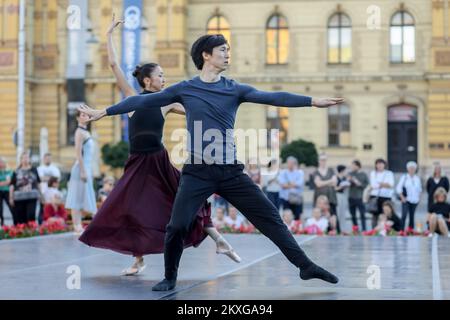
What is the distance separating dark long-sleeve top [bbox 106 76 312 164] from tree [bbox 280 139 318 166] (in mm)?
31697

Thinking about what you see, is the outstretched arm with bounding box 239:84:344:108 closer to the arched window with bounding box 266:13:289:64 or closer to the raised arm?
the raised arm

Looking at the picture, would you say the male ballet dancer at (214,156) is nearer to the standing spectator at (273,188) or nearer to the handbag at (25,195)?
the handbag at (25,195)

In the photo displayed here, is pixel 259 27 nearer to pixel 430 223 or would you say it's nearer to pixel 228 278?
pixel 430 223

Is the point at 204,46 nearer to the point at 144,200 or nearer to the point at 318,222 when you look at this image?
the point at 144,200

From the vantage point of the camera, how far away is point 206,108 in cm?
738

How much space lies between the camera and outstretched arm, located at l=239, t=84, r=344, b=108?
22.9 feet

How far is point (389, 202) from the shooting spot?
1809cm

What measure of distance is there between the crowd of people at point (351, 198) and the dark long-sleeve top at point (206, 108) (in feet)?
30.2

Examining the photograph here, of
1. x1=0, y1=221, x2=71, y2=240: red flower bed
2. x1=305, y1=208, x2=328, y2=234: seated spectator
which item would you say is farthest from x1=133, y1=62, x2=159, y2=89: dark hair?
x1=305, y1=208, x2=328, y2=234: seated spectator

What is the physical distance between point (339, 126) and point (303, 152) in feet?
18.8

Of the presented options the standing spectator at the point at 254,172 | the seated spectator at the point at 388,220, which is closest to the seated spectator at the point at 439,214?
the seated spectator at the point at 388,220

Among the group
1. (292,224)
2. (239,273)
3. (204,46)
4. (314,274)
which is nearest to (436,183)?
(292,224)

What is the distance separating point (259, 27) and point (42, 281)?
37482mm

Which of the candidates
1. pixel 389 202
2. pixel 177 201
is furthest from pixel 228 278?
pixel 389 202
